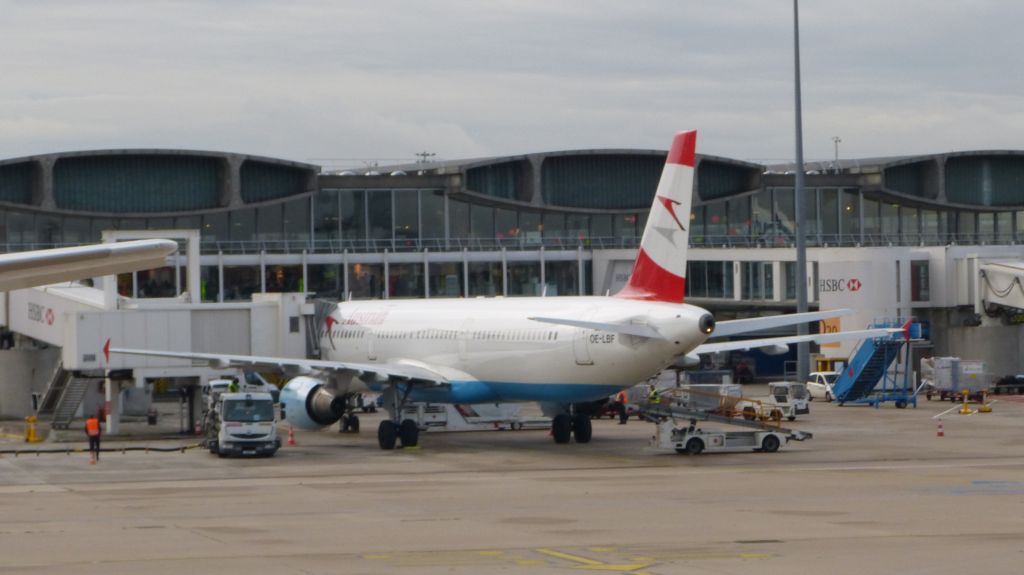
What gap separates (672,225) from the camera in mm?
39750

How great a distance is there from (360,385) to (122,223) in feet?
108

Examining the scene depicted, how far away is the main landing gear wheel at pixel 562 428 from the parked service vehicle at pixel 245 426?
8.46 metres

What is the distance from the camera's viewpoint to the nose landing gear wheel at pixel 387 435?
44500 millimetres

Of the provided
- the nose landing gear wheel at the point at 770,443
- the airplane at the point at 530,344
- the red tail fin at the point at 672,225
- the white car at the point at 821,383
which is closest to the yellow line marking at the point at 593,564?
the airplane at the point at 530,344

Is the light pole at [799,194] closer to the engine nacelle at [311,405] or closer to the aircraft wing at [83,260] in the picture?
the engine nacelle at [311,405]

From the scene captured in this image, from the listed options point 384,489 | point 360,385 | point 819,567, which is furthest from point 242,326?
point 819,567

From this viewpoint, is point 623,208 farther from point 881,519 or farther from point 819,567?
point 819,567

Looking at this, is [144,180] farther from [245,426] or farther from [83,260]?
[83,260]

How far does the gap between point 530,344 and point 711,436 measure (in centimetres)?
544

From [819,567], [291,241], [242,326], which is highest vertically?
[291,241]

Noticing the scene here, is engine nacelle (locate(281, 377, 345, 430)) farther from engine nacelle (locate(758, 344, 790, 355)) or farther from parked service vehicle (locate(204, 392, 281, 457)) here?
engine nacelle (locate(758, 344, 790, 355))

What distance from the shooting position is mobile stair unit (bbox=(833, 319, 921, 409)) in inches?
2399

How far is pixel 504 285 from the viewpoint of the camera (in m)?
77.8

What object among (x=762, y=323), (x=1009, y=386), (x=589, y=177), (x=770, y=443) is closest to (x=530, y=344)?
(x=762, y=323)
